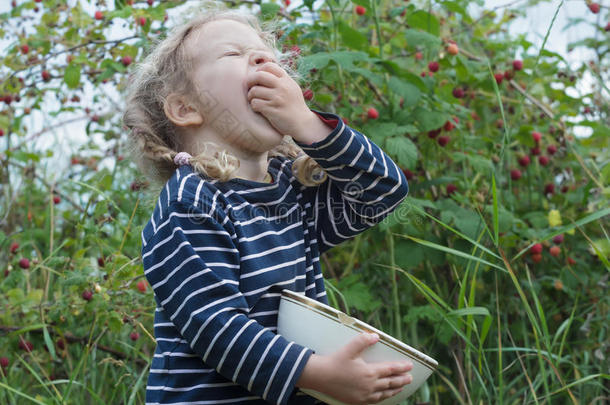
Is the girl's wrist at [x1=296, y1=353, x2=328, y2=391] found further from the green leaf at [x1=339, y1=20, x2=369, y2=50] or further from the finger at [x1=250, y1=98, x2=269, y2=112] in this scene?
the green leaf at [x1=339, y1=20, x2=369, y2=50]

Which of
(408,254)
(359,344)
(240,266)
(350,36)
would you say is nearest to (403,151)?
(408,254)

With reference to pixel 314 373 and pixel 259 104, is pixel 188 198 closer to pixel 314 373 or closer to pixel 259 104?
pixel 259 104

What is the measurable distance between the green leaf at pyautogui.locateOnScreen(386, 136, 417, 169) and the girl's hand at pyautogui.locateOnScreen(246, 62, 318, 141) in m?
0.79

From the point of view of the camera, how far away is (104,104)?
2973mm

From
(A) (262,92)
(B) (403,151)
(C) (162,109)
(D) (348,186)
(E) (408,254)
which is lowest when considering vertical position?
(E) (408,254)

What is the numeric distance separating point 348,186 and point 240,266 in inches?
12.3

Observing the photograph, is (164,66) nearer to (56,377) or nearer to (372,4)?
(372,4)

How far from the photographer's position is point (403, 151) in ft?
7.17

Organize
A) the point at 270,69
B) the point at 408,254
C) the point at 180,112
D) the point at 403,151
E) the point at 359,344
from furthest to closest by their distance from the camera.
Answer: the point at 408,254 < the point at 403,151 < the point at 180,112 < the point at 270,69 < the point at 359,344

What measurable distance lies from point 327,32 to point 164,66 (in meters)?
0.90

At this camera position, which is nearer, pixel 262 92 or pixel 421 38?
pixel 262 92

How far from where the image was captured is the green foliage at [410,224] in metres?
2.17

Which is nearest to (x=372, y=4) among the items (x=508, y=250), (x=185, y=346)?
(x=508, y=250)

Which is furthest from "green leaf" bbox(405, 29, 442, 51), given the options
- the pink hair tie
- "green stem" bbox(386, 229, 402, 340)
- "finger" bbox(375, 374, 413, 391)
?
"finger" bbox(375, 374, 413, 391)
